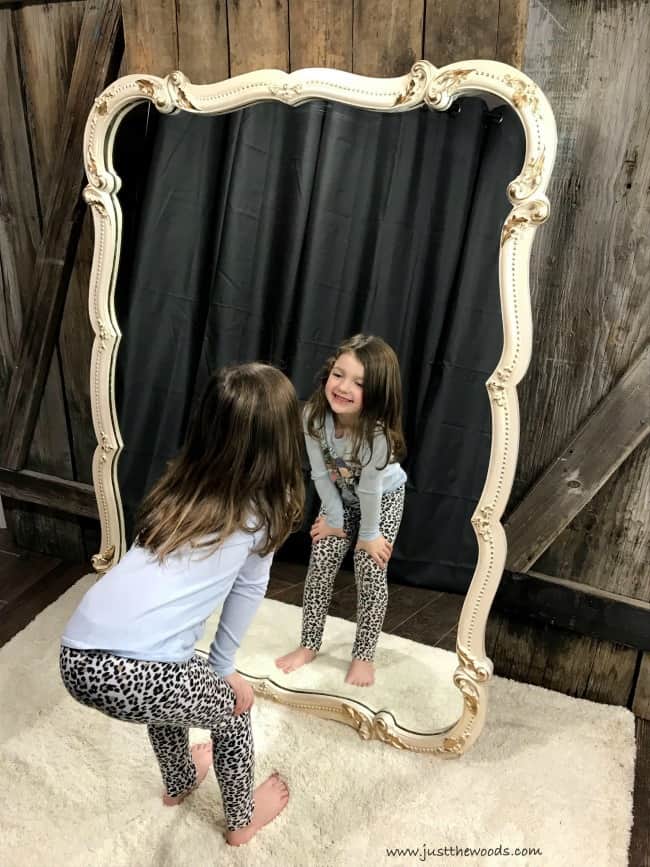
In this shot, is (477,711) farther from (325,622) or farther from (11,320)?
(11,320)

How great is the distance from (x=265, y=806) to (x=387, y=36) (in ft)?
5.78

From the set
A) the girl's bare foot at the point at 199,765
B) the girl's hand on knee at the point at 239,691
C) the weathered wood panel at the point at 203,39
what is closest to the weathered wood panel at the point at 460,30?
the weathered wood panel at the point at 203,39

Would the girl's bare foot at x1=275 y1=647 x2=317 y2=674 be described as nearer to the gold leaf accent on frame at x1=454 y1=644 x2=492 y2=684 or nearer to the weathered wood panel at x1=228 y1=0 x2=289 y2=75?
the gold leaf accent on frame at x1=454 y1=644 x2=492 y2=684

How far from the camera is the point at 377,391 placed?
5.10ft

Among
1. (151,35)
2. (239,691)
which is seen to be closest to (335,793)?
(239,691)

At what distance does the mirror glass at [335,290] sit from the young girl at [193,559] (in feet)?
1.22

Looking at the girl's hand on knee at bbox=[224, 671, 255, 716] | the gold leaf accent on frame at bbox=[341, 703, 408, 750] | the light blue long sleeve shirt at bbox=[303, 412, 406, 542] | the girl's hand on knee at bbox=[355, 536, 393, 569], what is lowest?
the gold leaf accent on frame at bbox=[341, 703, 408, 750]

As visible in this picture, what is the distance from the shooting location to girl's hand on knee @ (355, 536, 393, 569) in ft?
5.41

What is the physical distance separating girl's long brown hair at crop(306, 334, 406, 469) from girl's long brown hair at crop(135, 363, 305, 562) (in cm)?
30

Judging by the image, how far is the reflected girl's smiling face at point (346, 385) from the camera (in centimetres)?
156

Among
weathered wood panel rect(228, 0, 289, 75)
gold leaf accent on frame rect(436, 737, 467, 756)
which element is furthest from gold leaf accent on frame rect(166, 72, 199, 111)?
gold leaf accent on frame rect(436, 737, 467, 756)

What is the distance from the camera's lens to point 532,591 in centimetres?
189

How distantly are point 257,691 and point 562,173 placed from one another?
157cm

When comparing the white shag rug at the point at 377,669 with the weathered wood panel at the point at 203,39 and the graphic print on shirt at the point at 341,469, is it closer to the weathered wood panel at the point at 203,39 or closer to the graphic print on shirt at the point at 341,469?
the graphic print on shirt at the point at 341,469
